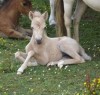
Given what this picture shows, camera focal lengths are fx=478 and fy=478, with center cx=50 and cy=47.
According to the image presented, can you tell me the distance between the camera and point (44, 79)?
21.6ft

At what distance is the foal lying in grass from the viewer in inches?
279

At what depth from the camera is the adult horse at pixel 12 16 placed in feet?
31.3

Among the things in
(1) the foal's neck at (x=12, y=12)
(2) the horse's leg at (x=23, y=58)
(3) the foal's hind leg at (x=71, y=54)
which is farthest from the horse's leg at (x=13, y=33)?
(3) the foal's hind leg at (x=71, y=54)

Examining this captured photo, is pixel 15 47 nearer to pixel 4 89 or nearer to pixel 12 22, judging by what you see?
pixel 12 22

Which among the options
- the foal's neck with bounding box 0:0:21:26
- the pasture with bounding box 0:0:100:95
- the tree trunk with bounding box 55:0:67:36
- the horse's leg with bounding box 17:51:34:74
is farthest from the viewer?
the foal's neck with bounding box 0:0:21:26

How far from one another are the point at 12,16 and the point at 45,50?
263 centimetres

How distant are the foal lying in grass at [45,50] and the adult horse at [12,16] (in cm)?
217

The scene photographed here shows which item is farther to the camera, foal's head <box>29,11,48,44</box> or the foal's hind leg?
the foal's hind leg

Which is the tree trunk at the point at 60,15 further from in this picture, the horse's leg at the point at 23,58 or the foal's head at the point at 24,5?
the horse's leg at the point at 23,58

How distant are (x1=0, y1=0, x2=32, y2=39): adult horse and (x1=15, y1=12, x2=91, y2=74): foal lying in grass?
7.12 ft

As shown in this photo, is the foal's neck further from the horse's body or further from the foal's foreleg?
the foal's foreleg

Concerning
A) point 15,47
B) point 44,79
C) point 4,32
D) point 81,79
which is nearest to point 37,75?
point 44,79

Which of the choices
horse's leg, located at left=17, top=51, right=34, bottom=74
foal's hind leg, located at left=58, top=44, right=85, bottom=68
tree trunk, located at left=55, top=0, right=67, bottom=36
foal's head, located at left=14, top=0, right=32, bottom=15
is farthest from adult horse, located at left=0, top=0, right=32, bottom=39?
horse's leg, located at left=17, top=51, right=34, bottom=74

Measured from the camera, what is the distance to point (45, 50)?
725 cm
